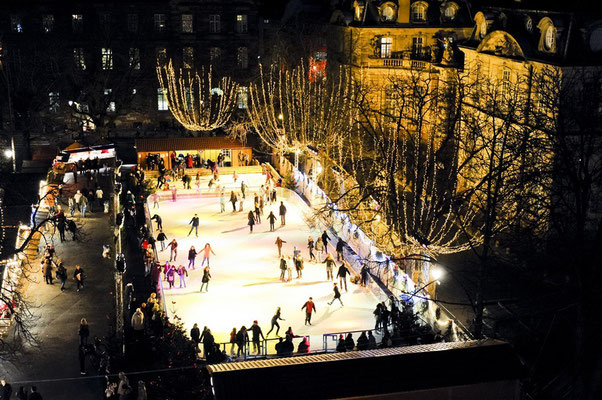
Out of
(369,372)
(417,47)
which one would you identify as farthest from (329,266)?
(417,47)

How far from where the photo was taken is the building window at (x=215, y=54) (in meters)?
57.8

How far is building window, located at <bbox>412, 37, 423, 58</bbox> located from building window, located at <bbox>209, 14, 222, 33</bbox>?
56.8ft

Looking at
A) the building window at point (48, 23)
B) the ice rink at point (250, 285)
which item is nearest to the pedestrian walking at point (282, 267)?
the ice rink at point (250, 285)

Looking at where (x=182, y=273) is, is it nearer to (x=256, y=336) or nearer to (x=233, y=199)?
(x=256, y=336)

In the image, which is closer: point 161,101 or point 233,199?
point 233,199

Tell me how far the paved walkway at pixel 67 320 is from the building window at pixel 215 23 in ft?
83.8

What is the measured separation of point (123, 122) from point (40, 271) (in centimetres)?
2785

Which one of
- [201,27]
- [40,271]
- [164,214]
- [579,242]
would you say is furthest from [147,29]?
[579,242]

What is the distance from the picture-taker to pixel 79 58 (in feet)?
184

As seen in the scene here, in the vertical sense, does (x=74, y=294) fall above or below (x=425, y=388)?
below

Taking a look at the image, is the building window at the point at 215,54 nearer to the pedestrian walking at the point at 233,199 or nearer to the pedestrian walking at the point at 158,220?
the pedestrian walking at the point at 233,199

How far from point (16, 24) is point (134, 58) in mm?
8112

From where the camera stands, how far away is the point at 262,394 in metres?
14.5

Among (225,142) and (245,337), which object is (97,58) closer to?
(225,142)
